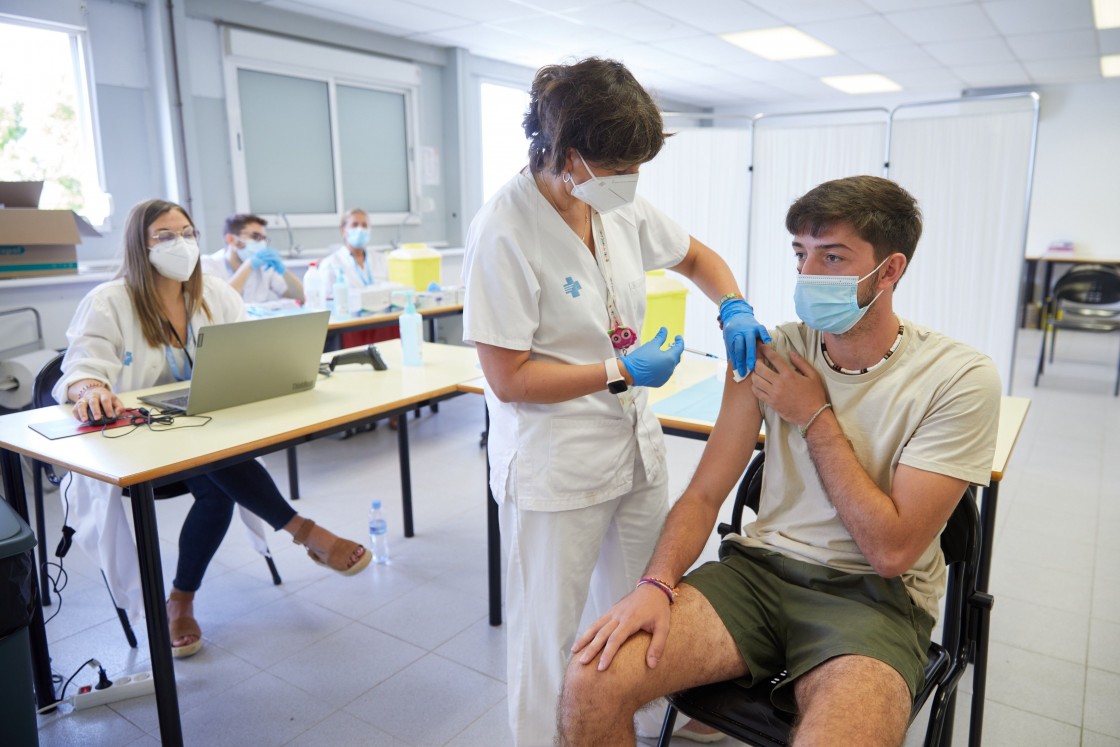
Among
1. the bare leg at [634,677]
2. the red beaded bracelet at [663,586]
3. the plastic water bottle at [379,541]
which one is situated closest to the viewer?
the bare leg at [634,677]

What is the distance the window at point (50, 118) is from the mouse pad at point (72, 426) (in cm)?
267

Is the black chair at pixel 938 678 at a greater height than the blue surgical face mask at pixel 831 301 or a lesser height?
lesser

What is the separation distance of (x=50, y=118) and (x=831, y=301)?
429cm

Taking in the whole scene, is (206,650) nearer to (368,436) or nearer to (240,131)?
(368,436)

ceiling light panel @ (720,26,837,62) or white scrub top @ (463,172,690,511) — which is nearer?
white scrub top @ (463,172,690,511)

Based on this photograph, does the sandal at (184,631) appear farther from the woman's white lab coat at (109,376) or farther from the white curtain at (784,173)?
the white curtain at (784,173)

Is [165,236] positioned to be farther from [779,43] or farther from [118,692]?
[779,43]

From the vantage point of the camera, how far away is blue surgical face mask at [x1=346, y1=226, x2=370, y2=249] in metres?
4.23

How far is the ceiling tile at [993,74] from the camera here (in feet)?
22.4

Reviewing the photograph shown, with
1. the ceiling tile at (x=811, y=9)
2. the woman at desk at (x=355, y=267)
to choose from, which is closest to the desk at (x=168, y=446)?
the woman at desk at (x=355, y=267)

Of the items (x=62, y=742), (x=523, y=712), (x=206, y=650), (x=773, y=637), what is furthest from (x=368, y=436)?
(x=773, y=637)

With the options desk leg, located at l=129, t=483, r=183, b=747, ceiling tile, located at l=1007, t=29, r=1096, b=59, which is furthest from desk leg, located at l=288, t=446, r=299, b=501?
ceiling tile, located at l=1007, t=29, r=1096, b=59

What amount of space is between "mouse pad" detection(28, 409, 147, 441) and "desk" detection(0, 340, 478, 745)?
0.08 feet

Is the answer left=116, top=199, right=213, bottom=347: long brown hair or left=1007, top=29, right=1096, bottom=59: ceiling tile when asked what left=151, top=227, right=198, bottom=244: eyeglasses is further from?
left=1007, top=29, right=1096, bottom=59: ceiling tile
